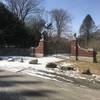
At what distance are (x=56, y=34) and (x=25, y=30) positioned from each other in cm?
2510

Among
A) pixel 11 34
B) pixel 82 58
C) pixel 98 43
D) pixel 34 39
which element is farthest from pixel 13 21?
pixel 82 58

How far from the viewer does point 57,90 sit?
12.2m

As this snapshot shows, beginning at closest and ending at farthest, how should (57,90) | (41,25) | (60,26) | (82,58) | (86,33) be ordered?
1. (57,90)
2. (82,58)
3. (41,25)
4. (60,26)
5. (86,33)

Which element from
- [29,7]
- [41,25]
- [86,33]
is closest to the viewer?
[29,7]

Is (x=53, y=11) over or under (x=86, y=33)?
over

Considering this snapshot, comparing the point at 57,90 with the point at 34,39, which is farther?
the point at 34,39

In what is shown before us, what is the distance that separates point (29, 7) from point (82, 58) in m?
36.7

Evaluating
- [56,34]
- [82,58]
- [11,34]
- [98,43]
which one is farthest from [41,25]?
[82,58]

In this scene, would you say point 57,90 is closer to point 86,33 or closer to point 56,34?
point 56,34

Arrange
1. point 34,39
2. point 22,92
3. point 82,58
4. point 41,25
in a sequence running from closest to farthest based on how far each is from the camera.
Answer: point 22,92 → point 82,58 → point 34,39 → point 41,25

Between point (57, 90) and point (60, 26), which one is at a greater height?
point (60, 26)

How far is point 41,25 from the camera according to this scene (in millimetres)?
70312

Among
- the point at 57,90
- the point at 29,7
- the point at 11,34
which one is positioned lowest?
the point at 57,90

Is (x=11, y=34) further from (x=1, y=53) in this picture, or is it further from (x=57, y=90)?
(x=57, y=90)
